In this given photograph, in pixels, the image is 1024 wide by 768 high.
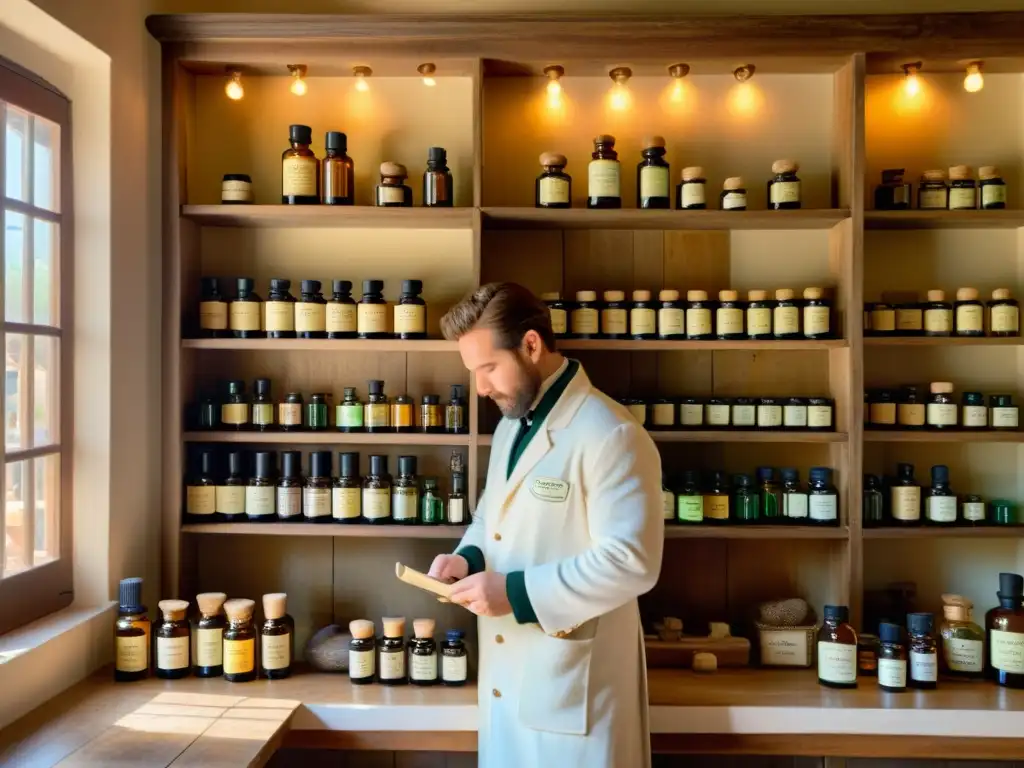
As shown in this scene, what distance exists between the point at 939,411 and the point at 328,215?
64.3 inches

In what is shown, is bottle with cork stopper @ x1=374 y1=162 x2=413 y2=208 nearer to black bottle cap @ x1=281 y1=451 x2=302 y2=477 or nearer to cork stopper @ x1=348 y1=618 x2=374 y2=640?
black bottle cap @ x1=281 y1=451 x2=302 y2=477

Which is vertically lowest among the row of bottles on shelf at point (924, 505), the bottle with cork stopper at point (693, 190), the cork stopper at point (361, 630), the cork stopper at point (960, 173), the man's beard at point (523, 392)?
the cork stopper at point (361, 630)

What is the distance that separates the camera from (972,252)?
2.40m

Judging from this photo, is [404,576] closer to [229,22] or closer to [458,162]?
[458,162]

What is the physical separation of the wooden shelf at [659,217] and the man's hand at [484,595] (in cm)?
99

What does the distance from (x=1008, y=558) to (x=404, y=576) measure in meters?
1.77

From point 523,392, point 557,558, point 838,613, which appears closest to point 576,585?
point 557,558

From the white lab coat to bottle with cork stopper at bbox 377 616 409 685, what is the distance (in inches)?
14.7

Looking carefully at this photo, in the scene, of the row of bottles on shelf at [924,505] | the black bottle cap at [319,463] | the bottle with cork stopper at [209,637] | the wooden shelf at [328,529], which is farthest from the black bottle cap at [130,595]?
Result: the row of bottles on shelf at [924,505]

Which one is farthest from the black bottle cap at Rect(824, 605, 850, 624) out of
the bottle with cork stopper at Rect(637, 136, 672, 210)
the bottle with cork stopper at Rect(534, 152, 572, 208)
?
the bottle with cork stopper at Rect(534, 152, 572, 208)

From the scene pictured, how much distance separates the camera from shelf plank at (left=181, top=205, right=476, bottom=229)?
219cm

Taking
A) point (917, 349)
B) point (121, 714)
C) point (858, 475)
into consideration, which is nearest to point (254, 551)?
point (121, 714)

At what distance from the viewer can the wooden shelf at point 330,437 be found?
2211 millimetres

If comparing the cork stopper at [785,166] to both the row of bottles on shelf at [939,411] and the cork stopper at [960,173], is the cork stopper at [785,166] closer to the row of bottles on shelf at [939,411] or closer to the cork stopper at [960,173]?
the cork stopper at [960,173]
